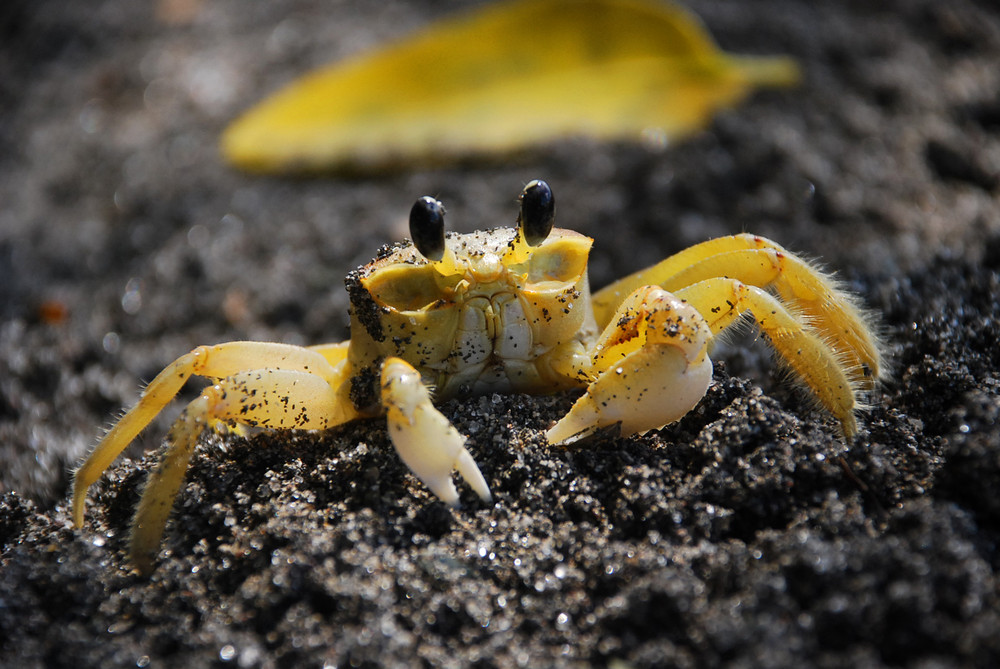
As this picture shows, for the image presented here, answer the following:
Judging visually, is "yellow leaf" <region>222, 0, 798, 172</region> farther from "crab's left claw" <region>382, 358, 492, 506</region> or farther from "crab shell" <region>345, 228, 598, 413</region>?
"crab's left claw" <region>382, 358, 492, 506</region>

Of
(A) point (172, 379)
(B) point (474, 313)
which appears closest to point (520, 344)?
(B) point (474, 313)

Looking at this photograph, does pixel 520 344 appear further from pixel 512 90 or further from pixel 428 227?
pixel 512 90

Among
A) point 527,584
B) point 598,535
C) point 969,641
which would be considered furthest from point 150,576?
point 969,641

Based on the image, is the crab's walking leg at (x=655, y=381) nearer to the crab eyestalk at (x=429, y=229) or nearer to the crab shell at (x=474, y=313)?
the crab shell at (x=474, y=313)

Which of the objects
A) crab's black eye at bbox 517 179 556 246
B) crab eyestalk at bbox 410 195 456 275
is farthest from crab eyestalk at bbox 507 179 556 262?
crab eyestalk at bbox 410 195 456 275

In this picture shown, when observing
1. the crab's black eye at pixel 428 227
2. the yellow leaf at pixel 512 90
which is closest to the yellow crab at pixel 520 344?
the crab's black eye at pixel 428 227
